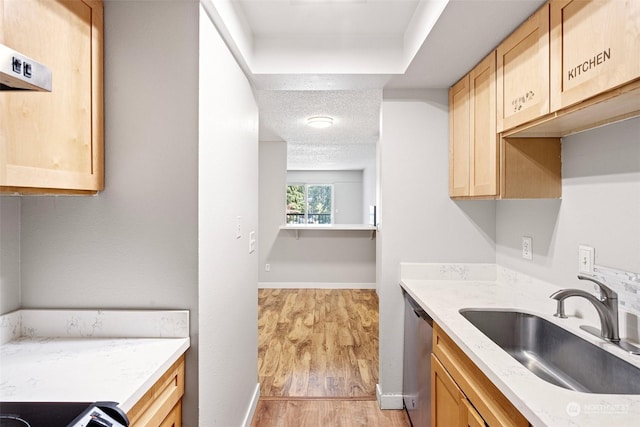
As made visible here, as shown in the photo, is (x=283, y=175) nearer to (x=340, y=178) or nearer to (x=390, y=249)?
(x=390, y=249)

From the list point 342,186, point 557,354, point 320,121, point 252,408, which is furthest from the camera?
point 342,186

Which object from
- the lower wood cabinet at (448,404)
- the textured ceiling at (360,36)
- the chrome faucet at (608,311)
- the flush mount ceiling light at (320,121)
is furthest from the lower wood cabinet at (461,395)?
the flush mount ceiling light at (320,121)

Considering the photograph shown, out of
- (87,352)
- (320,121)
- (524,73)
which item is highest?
(320,121)

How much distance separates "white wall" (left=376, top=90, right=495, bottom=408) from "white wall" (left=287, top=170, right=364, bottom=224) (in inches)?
322

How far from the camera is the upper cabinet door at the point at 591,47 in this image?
0.95m

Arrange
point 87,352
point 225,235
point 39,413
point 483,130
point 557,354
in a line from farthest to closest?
1. point 483,130
2. point 225,235
3. point 557,354
4. point 87,352
5. point 39,413

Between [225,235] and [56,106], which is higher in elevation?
[56,106]

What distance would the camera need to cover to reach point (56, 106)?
3.52 feet

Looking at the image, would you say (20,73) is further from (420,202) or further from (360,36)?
(420,202)

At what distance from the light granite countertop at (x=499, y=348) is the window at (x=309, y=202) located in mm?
8480

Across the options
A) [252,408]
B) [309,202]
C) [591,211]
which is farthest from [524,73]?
[309,202]

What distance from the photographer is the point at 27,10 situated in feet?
3.19

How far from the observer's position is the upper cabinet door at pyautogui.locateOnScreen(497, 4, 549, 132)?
1325 millimetres

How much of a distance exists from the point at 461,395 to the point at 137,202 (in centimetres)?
145
